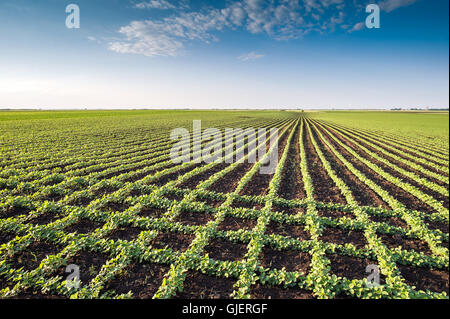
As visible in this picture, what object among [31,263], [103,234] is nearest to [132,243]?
[103,234]

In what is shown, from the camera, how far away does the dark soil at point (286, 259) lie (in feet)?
16.4

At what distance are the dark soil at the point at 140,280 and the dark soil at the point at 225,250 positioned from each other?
1.21 meters

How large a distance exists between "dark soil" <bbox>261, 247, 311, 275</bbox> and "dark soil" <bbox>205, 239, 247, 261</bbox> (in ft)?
1.97

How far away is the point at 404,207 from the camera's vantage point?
7.91 meters

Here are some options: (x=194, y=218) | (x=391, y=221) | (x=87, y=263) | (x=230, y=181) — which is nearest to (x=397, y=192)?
(x=391, y=221)

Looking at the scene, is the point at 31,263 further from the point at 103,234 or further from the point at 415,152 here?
the point at 415,152

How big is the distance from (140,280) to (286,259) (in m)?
3.57

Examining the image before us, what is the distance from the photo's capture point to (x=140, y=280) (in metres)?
4.53

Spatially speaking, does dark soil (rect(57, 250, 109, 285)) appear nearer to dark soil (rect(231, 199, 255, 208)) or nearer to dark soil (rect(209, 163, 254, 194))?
dark soil (rect(231, 199, 255, 208))

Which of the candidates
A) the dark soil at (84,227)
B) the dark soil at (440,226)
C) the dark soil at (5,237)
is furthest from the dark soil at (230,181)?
the dark soil at (440,226)

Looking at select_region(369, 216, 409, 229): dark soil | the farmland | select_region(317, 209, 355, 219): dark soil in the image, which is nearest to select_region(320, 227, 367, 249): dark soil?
the farmland

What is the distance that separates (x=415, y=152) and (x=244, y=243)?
21.1 metres

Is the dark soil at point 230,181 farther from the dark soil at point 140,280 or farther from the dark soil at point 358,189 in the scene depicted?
the dark soil at point 358,189
